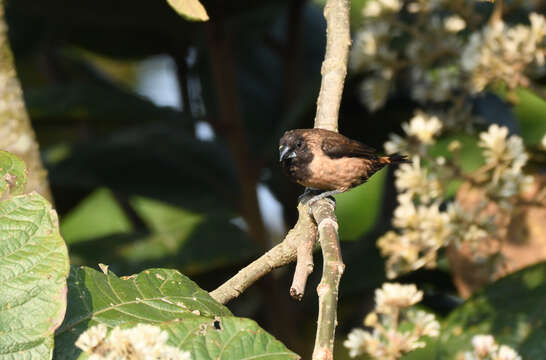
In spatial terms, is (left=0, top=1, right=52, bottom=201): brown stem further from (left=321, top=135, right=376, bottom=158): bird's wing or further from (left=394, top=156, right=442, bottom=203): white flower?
(left=394, top=156, right=442, bottom=203): white flower

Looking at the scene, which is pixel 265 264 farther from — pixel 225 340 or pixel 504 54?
pixel 504 54

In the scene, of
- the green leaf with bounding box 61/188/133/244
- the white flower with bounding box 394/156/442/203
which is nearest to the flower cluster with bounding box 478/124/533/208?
the white flower with bounding box 394/156/442/203

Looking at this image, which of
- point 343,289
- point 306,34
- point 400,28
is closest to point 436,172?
point 400,28

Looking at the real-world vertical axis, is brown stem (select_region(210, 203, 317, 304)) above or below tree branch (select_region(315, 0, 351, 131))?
below

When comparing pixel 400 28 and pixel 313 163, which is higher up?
pixel 400 28

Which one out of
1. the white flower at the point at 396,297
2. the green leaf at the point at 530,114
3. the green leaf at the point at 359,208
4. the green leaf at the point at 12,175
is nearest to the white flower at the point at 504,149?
the white flower at the point at 396,297

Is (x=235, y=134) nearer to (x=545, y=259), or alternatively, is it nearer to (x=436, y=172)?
(x=436, y=172)

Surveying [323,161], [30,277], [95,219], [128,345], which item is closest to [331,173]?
[323,161]
